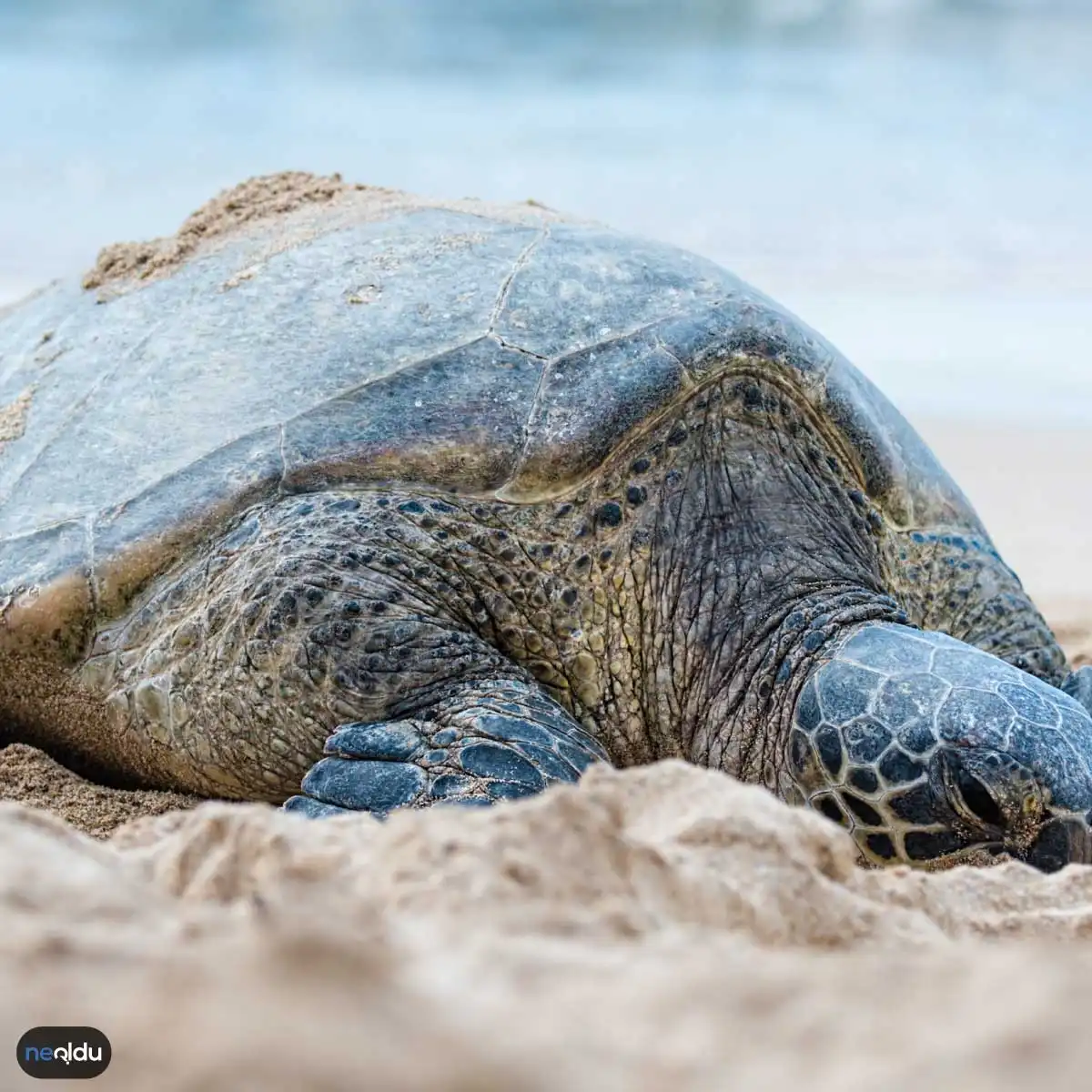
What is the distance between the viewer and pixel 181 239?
11.8 feet

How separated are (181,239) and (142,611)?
134 cm

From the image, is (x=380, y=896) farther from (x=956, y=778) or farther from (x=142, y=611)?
(x=142, y=611)

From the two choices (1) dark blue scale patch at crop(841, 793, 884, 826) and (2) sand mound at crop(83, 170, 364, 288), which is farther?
(2) sand mound at crop(83, 170, 364, 288)

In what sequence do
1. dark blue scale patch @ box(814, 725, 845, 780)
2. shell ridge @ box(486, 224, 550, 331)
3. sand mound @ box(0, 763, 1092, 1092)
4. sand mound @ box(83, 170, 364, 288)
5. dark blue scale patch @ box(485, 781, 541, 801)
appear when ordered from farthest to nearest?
1. sand mound @ box(83, 170, 364, 288)
2. shell ridge @ box(486, 224, 550, 331)
3. dark blue scale patch @ box(814, 725, 845, 780)
4. dark blue scale patch @ box(485, 781, 541, 801)
5. sand mound @ box(0, 763, 1092, 1092)

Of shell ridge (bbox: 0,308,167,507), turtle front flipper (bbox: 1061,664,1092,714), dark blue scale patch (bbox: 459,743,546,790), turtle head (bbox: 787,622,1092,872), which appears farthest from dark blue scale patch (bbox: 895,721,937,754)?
shell ridge (bbox: 0,308,167,507)

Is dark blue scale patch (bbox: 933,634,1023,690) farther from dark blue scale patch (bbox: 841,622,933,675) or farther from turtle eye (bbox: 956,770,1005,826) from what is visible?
turtle eye (bbox: 956,770,1005,826)

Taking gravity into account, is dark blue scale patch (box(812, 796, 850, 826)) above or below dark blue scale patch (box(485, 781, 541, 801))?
below

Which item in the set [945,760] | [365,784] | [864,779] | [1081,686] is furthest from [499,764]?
[1081,686]

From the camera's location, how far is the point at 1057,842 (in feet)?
7.45

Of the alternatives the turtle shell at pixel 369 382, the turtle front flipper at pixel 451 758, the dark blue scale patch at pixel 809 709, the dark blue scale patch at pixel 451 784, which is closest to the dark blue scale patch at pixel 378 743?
the turtle front flipper at pixel 451 758

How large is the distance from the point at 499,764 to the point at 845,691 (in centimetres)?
67

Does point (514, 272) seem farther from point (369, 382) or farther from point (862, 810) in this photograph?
point (862, 810)

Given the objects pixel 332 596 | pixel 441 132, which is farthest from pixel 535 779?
pixel 441 132

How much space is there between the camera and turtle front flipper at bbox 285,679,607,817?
7.14ft
